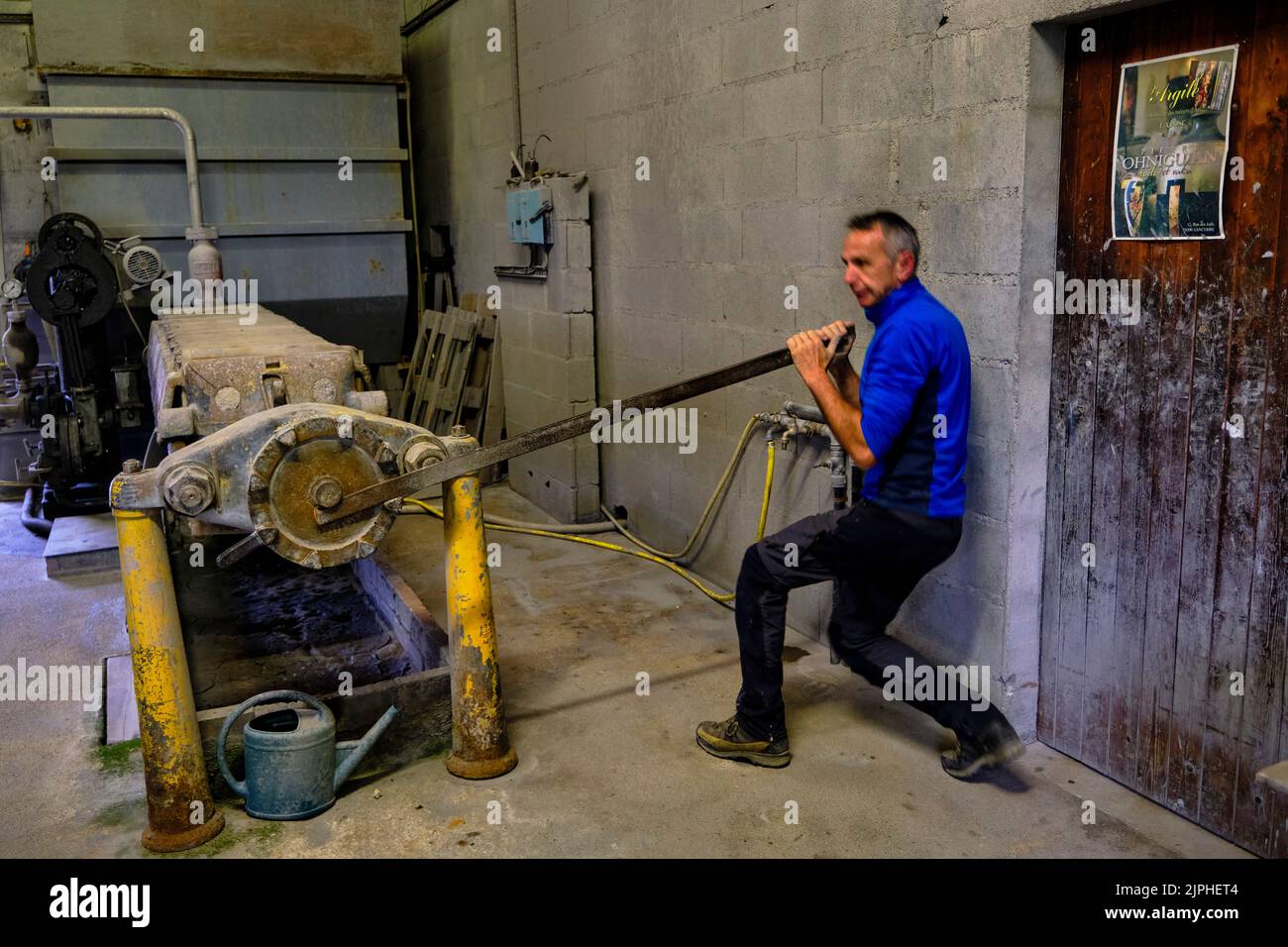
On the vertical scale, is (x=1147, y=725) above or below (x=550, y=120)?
below

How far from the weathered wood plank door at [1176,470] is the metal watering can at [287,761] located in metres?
2.26

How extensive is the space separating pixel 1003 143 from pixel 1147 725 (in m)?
1.77

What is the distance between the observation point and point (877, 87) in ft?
12.8

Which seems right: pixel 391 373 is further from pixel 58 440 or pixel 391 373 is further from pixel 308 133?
pixel 58 440

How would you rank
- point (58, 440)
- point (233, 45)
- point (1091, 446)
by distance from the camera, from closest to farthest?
point (1091, 446) → point (58, 440) → point (233, 45)

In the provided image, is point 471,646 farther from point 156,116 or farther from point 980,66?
point 156,116

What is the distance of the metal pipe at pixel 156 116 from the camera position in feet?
20.2

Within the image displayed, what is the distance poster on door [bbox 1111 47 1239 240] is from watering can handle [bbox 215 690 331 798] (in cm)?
271

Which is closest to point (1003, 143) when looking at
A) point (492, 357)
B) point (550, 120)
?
point (550, 120)

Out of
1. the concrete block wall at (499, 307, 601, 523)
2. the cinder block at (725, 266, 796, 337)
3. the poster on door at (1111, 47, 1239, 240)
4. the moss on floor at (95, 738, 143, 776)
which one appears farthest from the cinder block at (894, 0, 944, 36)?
the moss on floor at (95, 738, 143, 776)

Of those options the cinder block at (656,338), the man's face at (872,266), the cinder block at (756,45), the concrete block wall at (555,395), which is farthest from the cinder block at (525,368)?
the man's face at (872,266)

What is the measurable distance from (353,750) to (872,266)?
2.10 metres

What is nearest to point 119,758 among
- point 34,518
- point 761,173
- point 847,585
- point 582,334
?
point 847,585

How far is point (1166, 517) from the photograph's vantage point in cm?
313
